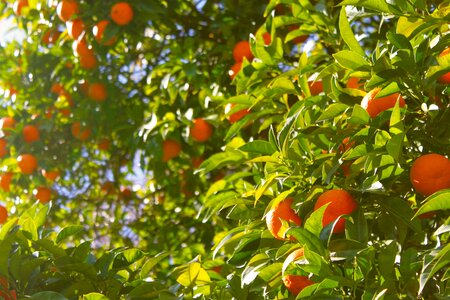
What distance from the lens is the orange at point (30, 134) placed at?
310 centimetres

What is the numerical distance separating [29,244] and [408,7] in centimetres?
98

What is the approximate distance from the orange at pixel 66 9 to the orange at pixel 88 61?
181 millimetres

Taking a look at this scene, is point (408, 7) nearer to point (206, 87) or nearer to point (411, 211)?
point (411, 211)

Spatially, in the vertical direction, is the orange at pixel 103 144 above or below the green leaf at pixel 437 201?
above

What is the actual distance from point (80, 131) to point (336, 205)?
6.52 feet

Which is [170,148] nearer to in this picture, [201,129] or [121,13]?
[201,129]

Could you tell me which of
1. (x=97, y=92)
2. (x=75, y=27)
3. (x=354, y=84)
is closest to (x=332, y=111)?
(x=354, y=84)

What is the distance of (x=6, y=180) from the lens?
3.12 metres

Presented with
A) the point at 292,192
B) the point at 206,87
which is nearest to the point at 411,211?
the point at 292,192

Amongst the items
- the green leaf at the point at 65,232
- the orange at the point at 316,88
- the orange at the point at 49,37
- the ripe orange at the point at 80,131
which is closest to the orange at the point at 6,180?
the ripe orange at the point at 80,131

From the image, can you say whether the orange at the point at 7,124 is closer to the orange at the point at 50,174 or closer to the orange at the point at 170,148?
the orange at the point at 50,174

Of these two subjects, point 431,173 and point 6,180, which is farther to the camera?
point 6,180

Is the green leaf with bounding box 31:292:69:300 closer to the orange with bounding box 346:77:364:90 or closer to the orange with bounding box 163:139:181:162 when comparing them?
the orange with bounding box 346:77:364:90

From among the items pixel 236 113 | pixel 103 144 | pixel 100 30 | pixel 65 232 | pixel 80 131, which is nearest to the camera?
pixel 65 232
